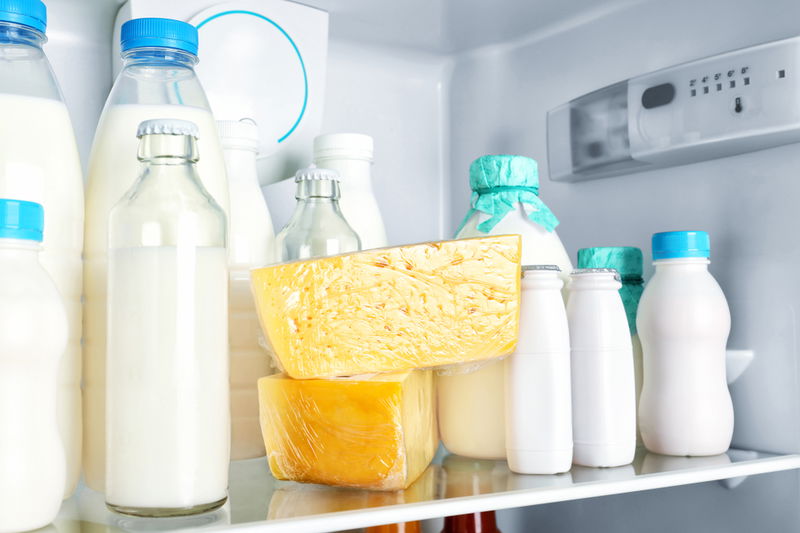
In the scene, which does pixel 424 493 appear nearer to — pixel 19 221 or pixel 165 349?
pixel 165 349

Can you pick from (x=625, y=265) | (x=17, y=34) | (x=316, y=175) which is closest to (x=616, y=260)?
(x=625, y=265)

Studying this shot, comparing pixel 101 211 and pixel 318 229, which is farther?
pixel 318 229

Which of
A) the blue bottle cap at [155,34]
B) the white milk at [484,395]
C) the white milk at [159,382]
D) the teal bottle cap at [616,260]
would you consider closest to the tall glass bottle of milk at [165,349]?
the white milk at [159,382]

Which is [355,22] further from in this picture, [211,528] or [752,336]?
[211,528]

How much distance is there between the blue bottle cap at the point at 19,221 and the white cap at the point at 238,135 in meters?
0.32

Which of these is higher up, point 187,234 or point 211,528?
point 187,234

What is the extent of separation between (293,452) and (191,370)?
0.46ft

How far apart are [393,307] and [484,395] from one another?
15 centimetres

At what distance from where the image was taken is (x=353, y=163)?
0.89 metres

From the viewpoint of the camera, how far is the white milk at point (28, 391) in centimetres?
50

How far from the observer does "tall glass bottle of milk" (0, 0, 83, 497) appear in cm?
60

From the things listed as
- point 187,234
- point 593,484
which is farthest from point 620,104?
point 187,234

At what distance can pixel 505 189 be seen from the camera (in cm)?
79

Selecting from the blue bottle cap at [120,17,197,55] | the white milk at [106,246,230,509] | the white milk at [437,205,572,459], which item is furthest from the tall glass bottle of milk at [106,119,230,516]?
the white milk at [437,205,572,459]
